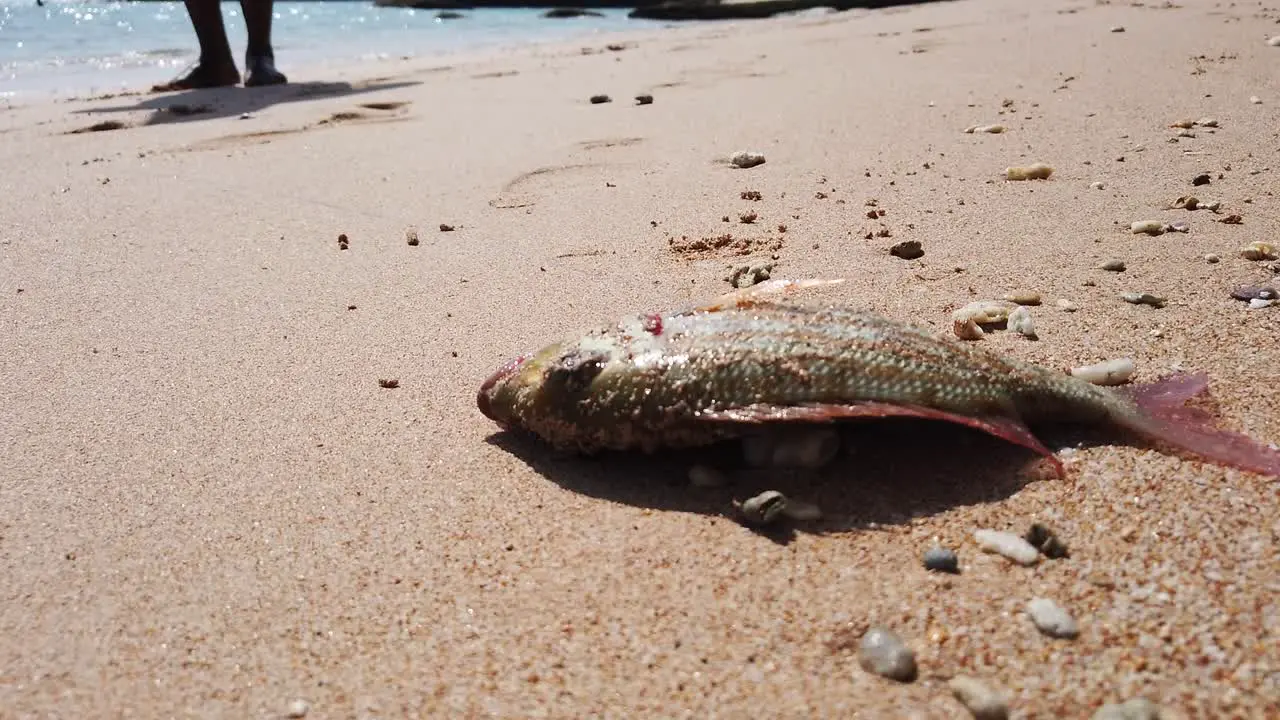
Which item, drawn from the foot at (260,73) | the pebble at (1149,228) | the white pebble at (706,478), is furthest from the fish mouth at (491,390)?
the foot at (260,73)

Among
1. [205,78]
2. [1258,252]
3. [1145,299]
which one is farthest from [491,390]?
[205,78]

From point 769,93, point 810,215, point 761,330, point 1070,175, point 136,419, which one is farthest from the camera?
point 769,93

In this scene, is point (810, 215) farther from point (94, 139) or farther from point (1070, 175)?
point (94, 139)

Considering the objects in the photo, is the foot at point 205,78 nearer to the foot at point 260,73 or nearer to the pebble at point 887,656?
the foot at point 260,73

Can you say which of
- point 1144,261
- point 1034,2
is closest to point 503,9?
point 1034,2

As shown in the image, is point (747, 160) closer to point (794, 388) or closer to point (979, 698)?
point (794, 388)

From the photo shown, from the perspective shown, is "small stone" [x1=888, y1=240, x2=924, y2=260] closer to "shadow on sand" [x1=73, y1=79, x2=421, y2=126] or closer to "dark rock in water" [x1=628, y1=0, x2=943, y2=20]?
"shadow on sand" [x1=73, y1=79, x2=421, y2=126]
